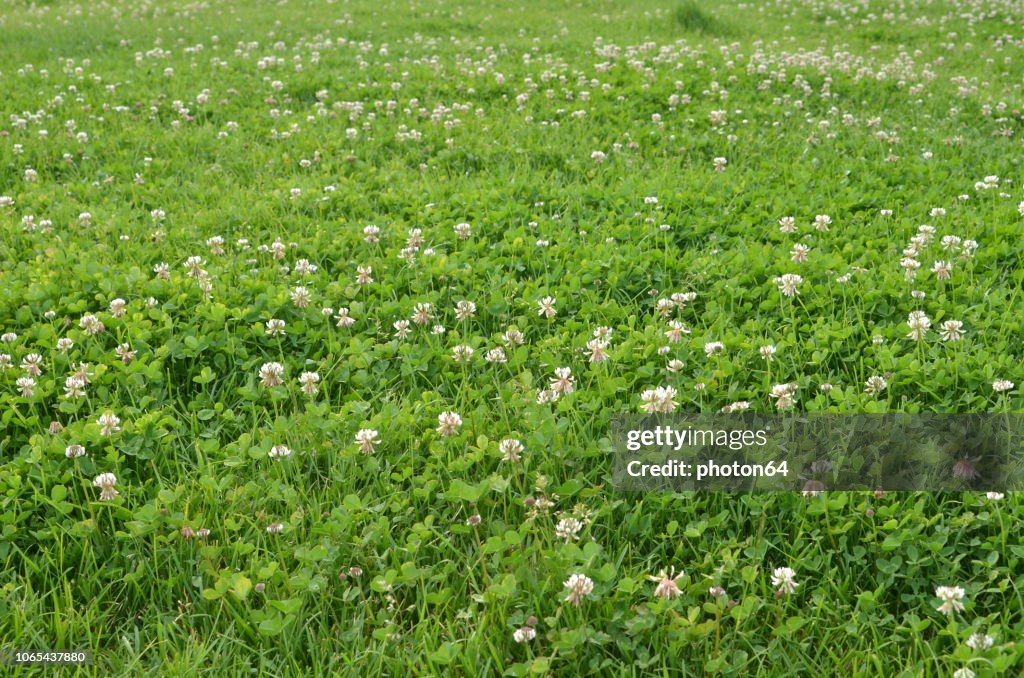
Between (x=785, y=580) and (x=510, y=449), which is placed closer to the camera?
(x=785, y=580)

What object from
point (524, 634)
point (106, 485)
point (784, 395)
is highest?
A: point (784, 395)

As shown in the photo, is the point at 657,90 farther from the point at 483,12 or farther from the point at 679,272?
the point at 483,12

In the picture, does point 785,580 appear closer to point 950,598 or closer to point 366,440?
point 950,598

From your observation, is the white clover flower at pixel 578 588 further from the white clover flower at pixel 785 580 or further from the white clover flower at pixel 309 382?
the white clover flower at pixel 309 382

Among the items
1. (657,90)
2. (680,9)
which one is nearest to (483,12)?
(680,9)

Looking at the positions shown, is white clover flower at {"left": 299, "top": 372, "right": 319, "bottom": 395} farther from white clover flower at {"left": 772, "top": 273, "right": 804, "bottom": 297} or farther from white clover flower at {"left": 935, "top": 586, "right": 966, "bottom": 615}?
white clover flower at {"left": 935, "top": 586, "right": 966, "bottom": 615}

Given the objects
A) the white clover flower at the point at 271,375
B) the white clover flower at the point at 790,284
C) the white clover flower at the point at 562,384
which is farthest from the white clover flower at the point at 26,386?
the white clover flower at the point at 790,284

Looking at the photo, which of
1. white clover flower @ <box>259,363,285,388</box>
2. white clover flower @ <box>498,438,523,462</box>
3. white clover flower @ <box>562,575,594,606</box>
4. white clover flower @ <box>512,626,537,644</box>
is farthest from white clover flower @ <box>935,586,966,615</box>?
white clover flower @ <box>259,363,285,388</box>

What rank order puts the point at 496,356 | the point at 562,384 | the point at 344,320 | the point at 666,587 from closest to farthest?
the point at 666,587 < the point at 562,384 < the point at 496,356 < the point at 344,320

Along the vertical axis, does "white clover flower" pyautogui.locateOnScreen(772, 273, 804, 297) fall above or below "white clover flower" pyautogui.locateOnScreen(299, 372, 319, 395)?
above

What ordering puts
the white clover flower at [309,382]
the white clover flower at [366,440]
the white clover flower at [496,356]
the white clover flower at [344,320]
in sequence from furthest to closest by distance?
the white clover flower at [344,320] < the white clover flower at [496,356] < the white clover flower at [309,382] < the white clover flower at [366,440]

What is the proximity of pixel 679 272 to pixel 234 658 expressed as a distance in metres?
3.41

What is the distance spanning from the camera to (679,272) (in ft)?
16.9

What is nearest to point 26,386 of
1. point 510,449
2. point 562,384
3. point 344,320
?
point 344,320
